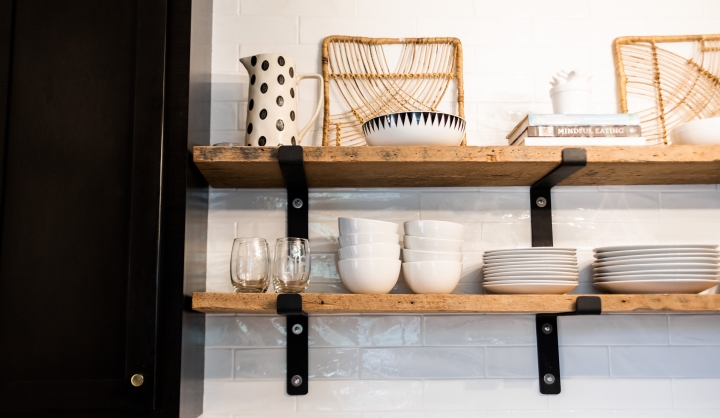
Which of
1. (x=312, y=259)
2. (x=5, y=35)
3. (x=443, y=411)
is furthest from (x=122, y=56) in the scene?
(x=443, y=411)

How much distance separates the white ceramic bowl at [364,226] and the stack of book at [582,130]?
0.37m

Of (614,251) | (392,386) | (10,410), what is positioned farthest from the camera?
(392,386)

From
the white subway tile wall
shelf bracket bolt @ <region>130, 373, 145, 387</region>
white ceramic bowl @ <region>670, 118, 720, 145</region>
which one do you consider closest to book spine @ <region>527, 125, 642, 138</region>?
white ceramic bowl @ <region>670, 118, 720, 145</region>

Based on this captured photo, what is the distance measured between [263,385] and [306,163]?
0.56 metres

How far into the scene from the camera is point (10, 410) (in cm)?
120

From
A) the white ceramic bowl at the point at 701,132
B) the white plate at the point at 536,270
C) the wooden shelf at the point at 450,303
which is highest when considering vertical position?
the white ceramic bowl at the point at 701,132

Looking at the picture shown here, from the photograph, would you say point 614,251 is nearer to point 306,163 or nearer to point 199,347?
A: point 306,163

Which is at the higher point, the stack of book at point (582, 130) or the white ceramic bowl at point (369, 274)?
the stack of book at point (582, 130)

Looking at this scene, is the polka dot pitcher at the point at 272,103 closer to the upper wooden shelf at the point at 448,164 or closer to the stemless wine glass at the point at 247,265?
the upper wooden shelf at the point at 448,164

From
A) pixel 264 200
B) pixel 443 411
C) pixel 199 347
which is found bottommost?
pixel 443 411

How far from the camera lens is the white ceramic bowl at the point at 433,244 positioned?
4.51 ft

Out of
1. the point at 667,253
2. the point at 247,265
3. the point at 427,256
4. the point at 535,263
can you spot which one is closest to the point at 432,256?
the point at 427,256

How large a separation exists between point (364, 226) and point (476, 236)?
1.25ft

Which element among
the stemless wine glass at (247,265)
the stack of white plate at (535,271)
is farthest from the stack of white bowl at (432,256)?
the stemless wine glass at (247,265)
